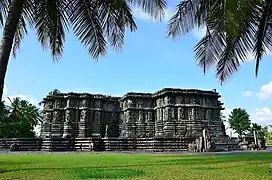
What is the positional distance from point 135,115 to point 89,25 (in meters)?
39.9

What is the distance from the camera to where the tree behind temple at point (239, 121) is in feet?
296

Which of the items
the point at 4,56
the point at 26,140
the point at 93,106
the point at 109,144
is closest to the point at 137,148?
the point at 109,144

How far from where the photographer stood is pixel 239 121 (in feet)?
301

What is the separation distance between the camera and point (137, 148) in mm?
31141

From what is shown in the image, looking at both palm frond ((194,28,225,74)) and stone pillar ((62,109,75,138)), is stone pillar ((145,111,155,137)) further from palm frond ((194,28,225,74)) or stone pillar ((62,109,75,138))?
palm frond ((194,28,225,74))

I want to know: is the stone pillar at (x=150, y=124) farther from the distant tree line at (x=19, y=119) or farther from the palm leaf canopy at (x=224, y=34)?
the palm leaf canopy at (x=224, y=34)

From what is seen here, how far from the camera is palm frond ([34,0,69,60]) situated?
9.10 metres

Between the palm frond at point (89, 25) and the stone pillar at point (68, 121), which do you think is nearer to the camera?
the palm frond at point (89, 25)

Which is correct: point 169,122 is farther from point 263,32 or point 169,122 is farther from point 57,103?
point 263,32

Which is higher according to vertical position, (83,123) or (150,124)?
(83,123)

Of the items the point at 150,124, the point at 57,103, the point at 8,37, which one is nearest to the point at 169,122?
the point at 150,124

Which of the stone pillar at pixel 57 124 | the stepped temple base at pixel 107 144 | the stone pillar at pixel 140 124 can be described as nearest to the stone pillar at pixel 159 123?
the stone pillar at pixel 140 124

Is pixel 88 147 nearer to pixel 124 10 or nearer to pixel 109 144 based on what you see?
pixel 109 144

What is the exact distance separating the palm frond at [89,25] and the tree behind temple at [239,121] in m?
86.4
